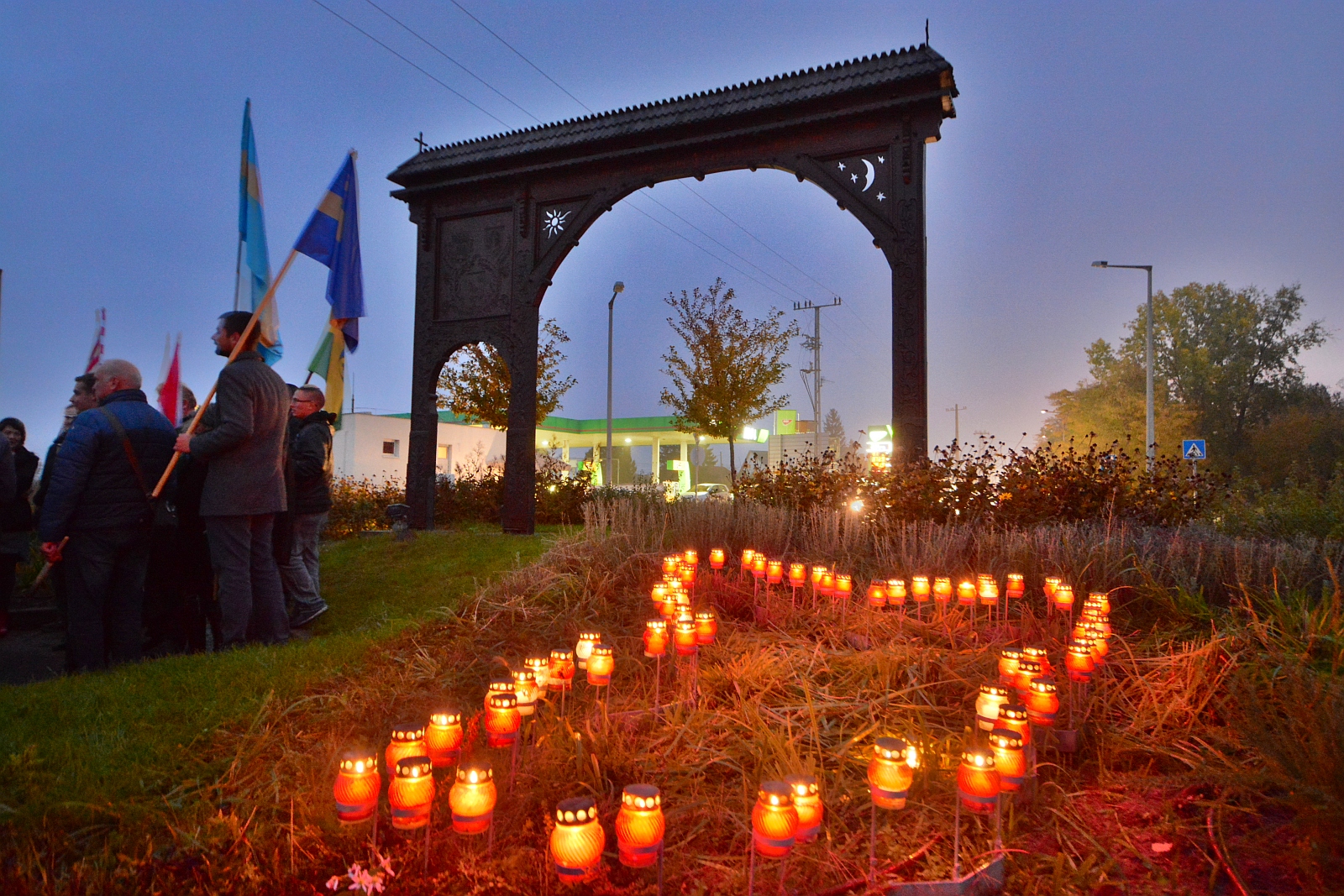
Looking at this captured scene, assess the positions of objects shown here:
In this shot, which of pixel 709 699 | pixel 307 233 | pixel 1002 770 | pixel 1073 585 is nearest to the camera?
pixel 1002 770

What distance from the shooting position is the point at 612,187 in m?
10.7

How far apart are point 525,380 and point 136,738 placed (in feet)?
27.3

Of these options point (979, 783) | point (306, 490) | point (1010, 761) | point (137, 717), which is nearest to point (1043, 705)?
point (1010, 761)

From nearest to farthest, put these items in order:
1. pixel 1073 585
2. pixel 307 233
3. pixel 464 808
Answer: pixel 464 808, pixel 1073 585, pixel 307 233

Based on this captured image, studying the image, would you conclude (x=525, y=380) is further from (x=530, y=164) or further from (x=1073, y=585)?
(x=1073, y=585)

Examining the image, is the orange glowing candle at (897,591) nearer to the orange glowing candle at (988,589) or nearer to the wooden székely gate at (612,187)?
the orange glowing candle at (988,589)

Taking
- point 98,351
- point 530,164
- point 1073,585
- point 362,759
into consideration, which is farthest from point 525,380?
point 362,759

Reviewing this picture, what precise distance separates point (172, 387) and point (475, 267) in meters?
4.91

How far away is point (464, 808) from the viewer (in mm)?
1895

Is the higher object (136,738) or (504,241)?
(504,241)

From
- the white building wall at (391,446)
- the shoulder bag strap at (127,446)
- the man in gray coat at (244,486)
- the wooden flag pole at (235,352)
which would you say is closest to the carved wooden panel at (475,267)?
the wooden flag pole at (235,352)

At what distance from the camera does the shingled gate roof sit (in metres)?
8.89

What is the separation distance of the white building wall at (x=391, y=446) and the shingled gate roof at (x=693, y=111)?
17.1 m

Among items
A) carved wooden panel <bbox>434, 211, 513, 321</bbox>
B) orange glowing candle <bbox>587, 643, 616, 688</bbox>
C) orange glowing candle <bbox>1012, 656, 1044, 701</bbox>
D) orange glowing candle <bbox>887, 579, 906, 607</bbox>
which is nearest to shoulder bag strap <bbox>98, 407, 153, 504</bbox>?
orange glowing candle <bbox>587, 643, 616, 688</bbox>
